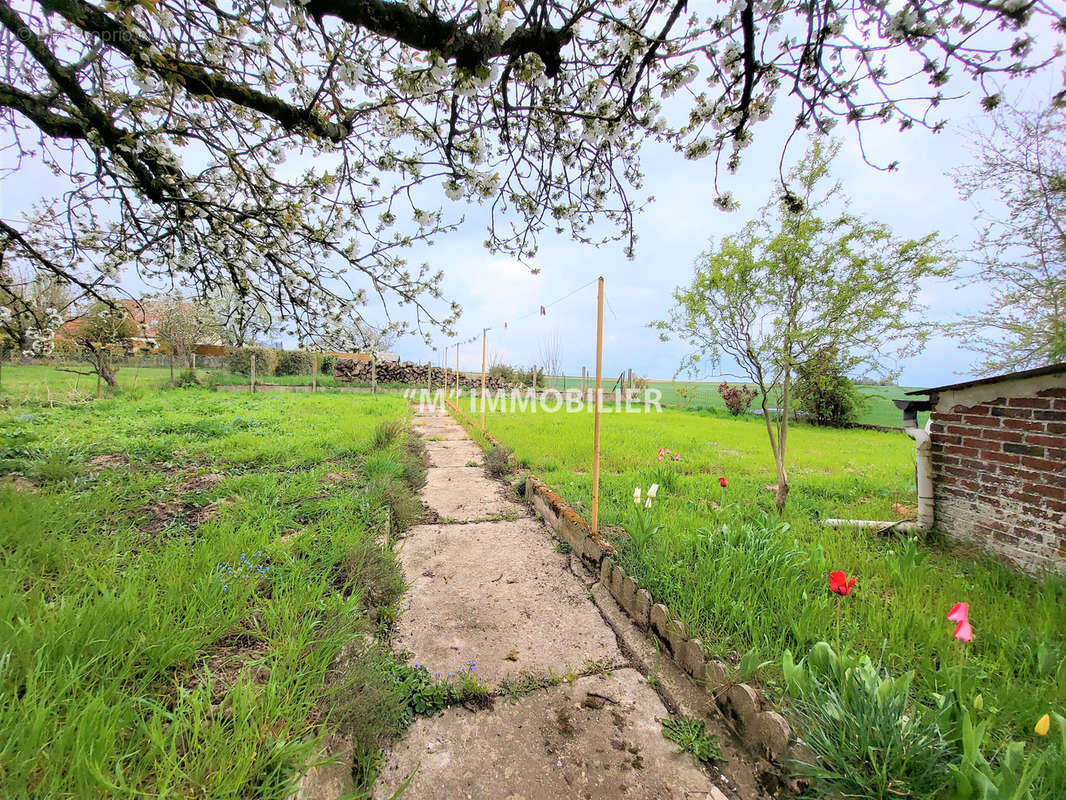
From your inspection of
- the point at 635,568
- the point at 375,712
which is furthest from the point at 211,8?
the point at 635,568

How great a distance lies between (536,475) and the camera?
14.1 ft

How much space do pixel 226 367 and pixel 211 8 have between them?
15.1 m

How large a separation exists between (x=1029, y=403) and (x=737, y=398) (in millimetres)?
12146

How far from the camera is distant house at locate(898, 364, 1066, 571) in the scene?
2.19 metres

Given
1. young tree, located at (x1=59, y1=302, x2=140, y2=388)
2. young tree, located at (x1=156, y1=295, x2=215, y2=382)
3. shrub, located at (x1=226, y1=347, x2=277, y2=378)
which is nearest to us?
young tree, located at (x1=59, y1=302, x2=140, y2=388)

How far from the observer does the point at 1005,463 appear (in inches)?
95.6

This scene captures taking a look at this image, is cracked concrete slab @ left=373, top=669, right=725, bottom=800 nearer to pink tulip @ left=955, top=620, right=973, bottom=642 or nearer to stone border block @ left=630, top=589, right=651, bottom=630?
stone border block @ left=630, top=589, right=651, bottom=630

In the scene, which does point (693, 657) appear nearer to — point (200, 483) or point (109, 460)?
point (200, 483)

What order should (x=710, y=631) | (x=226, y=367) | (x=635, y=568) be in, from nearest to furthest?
1. (x=710, y=631)
2. (x=635, y=568)
3. (x=226, y=367)

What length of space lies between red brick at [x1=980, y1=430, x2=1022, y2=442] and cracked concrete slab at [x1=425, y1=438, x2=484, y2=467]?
4.67 m

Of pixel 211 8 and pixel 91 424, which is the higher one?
pixel 211 8

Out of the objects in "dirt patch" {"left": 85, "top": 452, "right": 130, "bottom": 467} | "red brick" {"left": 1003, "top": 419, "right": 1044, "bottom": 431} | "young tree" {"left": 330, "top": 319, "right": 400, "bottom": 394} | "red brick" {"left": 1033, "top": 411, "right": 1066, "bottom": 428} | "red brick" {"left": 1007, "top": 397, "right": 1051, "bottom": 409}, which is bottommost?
"dirt patch" {"left": 85, "top": 452, "right": 130, "bottom": 467}

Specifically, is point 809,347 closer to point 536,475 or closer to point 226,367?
point 536,475

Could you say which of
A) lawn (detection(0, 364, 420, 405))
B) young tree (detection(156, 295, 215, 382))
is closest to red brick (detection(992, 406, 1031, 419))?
lawn (detection(0, 364, 420, 405))
